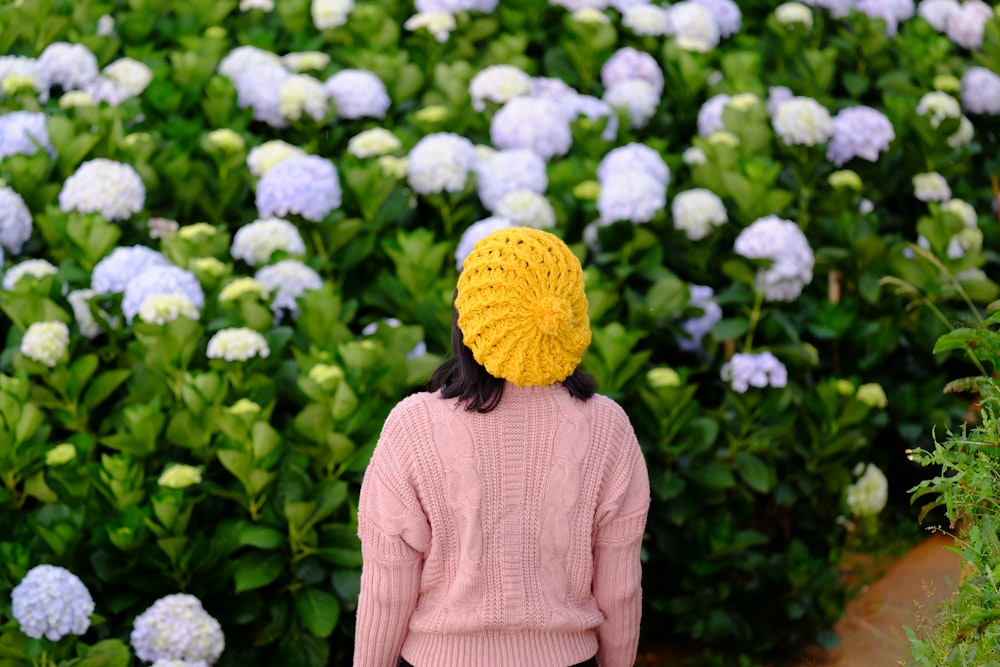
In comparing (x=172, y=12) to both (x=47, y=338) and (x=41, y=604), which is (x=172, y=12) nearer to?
(x=47, y=338)

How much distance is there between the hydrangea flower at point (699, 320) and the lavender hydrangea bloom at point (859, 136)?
1242mm

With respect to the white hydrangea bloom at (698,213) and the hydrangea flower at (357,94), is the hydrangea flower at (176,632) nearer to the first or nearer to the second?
the white hydrangea bloom at (698,213)

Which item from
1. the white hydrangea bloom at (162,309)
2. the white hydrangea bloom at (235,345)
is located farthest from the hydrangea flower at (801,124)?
the white hydrangea bloom at (162,309)

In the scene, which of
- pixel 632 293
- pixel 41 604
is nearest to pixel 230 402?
pixel 41 604

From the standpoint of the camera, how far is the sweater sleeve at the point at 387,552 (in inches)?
90.7

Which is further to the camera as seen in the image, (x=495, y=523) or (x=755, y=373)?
(x=755, y=373)

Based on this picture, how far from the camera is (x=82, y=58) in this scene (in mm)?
5234

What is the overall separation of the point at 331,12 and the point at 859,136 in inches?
90.7

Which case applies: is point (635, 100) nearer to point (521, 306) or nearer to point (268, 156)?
point (268, 156)

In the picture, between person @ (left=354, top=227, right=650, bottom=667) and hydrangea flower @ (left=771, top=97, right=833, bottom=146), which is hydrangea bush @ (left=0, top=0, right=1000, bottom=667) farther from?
person @ (left=354, top=227, right=650, bottom=667)

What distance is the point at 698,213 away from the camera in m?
4.56

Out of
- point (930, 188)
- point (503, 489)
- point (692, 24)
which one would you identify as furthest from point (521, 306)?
point (692, 24)

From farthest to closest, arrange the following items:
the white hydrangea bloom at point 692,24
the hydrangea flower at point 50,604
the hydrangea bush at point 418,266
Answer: the white hydrangea bloom at point 692,24
the hydrangea bush at point 418,266
the hydrangea flower at point 50,604

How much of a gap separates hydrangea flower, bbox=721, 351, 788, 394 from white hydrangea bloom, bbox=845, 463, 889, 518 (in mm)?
598
